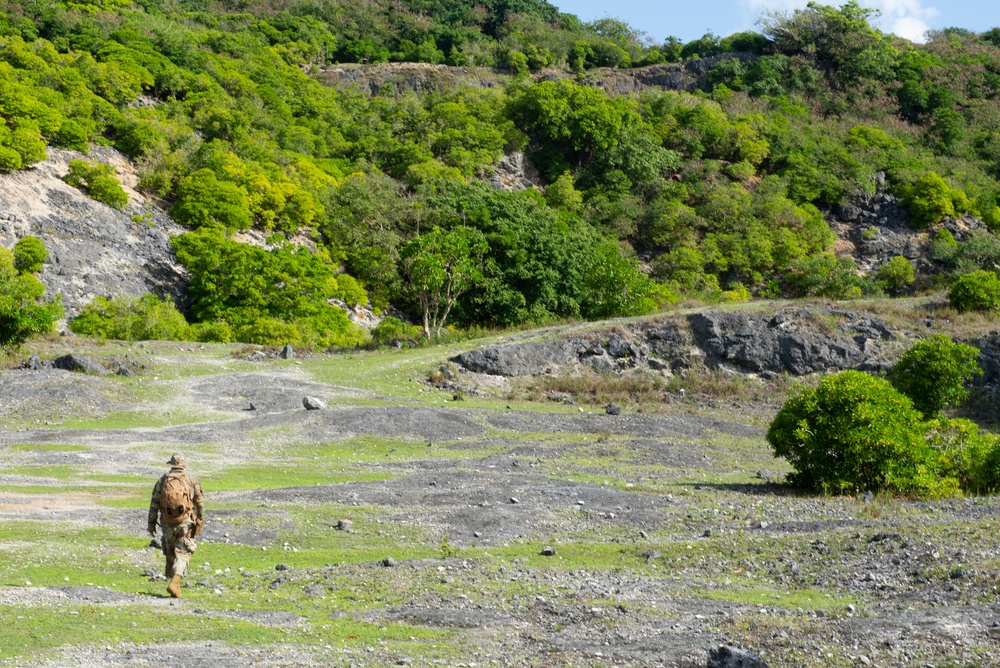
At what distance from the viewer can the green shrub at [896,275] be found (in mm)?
67438

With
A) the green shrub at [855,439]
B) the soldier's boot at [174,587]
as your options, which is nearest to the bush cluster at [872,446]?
the green shrub at [855,439]

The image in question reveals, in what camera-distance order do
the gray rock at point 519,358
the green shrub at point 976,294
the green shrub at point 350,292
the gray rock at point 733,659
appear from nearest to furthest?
the gray rock at point 733,659, the gray rock at point 519,358, the green shrub at point 976,294, the green shrub at point 350,292

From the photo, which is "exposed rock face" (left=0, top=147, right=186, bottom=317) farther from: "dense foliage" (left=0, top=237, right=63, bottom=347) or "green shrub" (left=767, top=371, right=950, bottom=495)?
"green shrub" (left=767, top=371, right=950, bottom=495)

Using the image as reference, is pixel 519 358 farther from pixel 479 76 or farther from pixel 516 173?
pixel 479 76

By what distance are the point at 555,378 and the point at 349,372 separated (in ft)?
25.8

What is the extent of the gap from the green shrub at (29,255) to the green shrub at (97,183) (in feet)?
21.4

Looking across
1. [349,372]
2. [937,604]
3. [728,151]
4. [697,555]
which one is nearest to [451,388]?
[349,372]

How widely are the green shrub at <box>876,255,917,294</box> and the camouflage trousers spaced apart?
62.8m

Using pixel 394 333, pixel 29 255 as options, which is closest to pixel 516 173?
pixel 394 333

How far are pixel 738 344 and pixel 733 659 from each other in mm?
33558

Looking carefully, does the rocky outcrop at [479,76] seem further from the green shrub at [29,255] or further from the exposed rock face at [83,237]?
the green shrub at [29,255]

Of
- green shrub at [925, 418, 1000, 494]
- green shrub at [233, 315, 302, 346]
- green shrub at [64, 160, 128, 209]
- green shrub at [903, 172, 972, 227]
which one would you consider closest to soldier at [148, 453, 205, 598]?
green shrub at [925, 418, 1000, 494]

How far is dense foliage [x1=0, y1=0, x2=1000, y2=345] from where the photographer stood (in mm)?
54438

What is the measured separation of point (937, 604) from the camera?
987 centimetres
